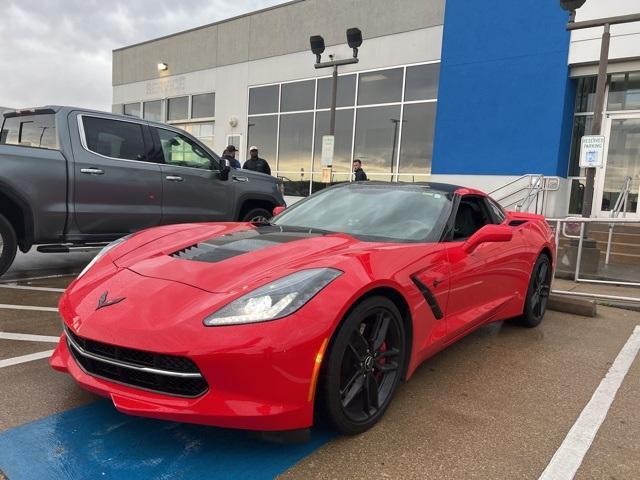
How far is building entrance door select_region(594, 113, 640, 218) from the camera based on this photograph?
11.8m

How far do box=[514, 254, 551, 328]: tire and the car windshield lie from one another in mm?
1591

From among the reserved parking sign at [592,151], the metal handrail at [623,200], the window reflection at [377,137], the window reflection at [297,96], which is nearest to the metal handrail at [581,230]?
the reserved parking sign at [592,151]

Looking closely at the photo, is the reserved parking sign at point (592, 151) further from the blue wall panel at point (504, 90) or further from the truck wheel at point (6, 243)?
the truck wheel at point (6, 243)

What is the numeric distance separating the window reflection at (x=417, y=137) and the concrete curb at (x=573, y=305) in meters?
8.89

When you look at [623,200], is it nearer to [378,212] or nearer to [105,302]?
[378,212]

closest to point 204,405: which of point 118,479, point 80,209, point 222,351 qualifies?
point 222,351

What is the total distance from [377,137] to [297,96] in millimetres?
3551

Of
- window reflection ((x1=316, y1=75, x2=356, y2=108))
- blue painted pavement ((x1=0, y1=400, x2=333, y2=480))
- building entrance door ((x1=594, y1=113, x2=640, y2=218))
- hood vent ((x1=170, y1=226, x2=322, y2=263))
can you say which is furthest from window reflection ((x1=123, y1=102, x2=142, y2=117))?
blue painted pavement ((x1=0, y1=400, x2=333, y2=480))

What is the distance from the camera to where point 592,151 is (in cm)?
803

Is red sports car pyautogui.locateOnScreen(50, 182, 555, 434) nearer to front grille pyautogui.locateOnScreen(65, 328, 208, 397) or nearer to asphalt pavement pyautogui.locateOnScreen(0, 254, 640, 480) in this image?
front grille pyautogui.locateOnScreen(65, 328, 208, 397)

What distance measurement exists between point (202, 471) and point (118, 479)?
0.34m

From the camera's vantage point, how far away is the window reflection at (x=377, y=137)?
15109 millimetres

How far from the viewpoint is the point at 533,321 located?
4.89 m

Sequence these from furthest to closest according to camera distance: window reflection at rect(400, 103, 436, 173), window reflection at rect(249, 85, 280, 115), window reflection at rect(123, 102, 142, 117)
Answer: window reflection at rect(123, 102, 142, 117) < window reflection at rect(249, 85, 280, 115) < window reflection at rect(400, 103, 436, 173)
